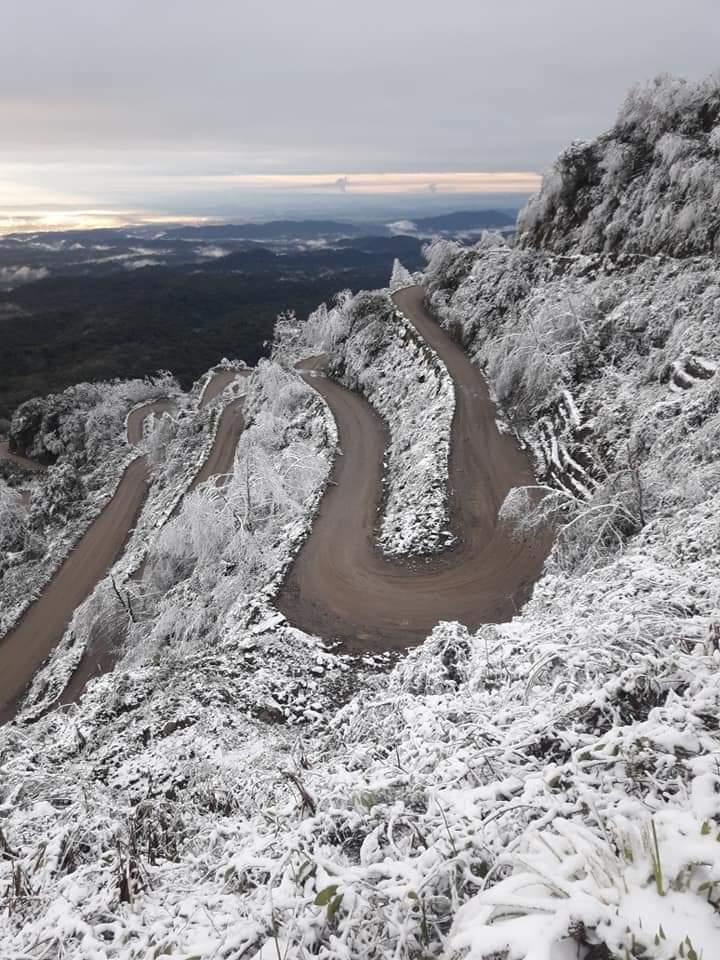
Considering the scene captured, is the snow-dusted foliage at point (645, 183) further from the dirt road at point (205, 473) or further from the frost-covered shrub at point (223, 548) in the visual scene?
the dirt road at point (205, 473)

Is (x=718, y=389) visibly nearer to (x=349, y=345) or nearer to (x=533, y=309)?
(x=533, y=309)

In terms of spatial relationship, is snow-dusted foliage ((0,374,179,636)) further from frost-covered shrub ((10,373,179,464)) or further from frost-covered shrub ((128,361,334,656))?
frost-covered shrub ((128,361,334,656))

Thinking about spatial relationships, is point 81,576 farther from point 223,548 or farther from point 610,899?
point 610,899

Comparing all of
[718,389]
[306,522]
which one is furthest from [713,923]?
[306,522]

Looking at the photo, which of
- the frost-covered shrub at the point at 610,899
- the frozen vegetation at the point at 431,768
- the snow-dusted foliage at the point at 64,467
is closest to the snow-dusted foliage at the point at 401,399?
the frozen vegetation at the point at 431,768

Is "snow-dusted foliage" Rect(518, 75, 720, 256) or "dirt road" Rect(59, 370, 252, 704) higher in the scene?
"snow-dusted foliage" Rect(518, 75, 720, 256)

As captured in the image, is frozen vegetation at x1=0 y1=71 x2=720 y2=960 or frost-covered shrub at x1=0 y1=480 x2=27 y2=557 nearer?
frozen vegetation at x1=0 y1=71 x2=720 y2=960

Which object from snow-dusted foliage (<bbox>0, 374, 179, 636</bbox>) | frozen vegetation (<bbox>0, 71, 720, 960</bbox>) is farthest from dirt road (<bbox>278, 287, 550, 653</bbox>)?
snow-dusted foliage (<bbox>0, 374, 179, 636</bbox>)
